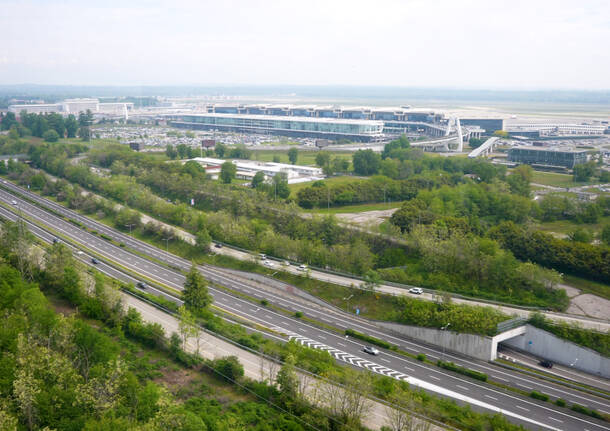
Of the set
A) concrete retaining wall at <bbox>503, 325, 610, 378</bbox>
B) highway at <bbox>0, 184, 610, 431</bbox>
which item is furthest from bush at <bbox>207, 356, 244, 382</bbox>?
concrete retaining wall at <bbox>503, 325, 610, 378</bbox>

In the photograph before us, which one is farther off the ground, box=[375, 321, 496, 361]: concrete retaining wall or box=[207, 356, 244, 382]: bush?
box=[207, 356, 244, 382]: bush

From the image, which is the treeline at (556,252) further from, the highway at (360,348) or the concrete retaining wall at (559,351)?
the highway at (360,348)

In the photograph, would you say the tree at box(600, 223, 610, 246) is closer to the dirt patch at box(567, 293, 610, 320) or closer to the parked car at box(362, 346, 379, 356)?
the dirt patch at box(567, 293, 610, 320)

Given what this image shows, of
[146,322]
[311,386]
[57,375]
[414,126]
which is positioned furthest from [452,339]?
[414,126]

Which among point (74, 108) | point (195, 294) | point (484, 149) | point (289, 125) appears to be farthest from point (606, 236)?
point (74, 108)

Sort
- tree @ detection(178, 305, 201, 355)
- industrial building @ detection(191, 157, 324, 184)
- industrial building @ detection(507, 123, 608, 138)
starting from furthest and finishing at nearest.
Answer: industrial building @ detection(507, 123, 608, 138) < industrial building @ detection(191, 157, 324, 184) < tree @ detection(178, 305, 201, 355)

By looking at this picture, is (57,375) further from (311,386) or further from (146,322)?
(311,386)
